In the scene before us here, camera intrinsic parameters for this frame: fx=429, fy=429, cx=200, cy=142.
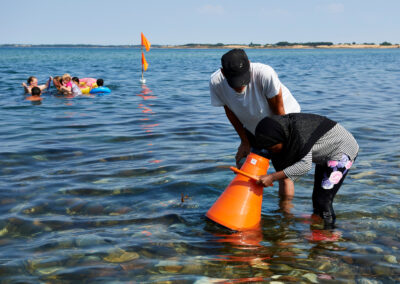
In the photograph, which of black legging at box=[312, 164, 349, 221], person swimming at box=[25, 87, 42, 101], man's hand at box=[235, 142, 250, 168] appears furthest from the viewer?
person swimming at box=[25, 87, 42, 101]

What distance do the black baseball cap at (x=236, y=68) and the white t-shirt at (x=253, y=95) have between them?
7.0 inches

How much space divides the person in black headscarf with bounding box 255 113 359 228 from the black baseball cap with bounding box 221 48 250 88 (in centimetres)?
41

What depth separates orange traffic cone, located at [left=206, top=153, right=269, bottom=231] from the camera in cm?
406

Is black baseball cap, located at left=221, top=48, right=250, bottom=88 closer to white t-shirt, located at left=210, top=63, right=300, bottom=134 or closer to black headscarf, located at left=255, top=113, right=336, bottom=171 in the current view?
white t-shirt, located at left=210, top=63, right=300, bottom=134

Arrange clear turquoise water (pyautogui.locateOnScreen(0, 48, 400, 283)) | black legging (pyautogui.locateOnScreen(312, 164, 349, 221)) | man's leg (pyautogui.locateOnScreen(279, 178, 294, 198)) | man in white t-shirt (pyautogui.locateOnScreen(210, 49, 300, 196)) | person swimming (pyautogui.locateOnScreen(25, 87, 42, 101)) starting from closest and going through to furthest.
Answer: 1. clear turquoise water (pyautogui.locateOnScreen(0, 48, 400, 283))
2. man in white t-shirt (pyautogui.locateOnScreen(210, 49, 300, 196))
3. black legging (pyautogui.locateOnScreen(312, 164, 349, 221))
4. man's leg (pyautogui.locateOnScreen(279, 178, 294, 198))
5. person swimming (pyautogui.locateOnScreen(25, 87, 42, 101))

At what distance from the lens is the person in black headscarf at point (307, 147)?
12.3 feet

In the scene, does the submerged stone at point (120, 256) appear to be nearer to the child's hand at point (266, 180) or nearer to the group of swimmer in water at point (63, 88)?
the child's hand at point (266, 180)

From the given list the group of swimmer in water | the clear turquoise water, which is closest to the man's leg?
the clear turquoise water

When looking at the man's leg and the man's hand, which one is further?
the man's leg

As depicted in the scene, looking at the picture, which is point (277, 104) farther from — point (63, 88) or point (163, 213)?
point (63, 88)

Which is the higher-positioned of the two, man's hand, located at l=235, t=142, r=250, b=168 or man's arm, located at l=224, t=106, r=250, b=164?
man's arm, located at l=224, t=106, r=250, b=164

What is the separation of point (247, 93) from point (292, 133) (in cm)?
65

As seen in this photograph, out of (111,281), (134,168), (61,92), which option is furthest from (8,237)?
(61,92)

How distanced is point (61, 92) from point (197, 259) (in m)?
14.3
